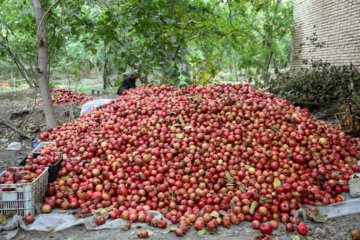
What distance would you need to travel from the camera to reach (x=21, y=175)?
2.65 m

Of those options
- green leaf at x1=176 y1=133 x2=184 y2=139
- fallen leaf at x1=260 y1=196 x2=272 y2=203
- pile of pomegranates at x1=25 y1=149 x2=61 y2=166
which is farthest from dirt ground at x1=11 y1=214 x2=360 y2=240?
green leaf at x1=176 y1=133 x2=184 y2=139

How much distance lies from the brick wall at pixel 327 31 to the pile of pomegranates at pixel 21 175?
26.2 ft

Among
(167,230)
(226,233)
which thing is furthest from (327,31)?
(167,230)

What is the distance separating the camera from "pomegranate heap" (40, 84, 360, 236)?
2.65 meters

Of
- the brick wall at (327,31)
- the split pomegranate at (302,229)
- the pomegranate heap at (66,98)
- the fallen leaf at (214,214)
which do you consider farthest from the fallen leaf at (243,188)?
the pomegranate heap at (66,98)

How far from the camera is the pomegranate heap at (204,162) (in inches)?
104

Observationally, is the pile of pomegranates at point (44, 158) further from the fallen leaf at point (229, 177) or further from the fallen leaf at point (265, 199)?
the fallen leaf at point (265, 199)

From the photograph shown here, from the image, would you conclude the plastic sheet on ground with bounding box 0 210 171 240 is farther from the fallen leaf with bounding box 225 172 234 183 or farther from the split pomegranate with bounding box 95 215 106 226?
the fallen leaf with bounding box 225 172 234 183

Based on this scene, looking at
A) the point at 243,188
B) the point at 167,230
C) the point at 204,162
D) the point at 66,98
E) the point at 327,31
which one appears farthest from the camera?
the point at 66,98

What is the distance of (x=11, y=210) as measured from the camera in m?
2.53

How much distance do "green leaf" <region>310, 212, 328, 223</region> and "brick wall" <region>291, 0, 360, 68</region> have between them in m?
6.37

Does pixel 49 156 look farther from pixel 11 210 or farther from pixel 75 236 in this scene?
pixel 75 236

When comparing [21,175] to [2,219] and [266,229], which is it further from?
[266,229]

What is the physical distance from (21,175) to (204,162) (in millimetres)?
1927
